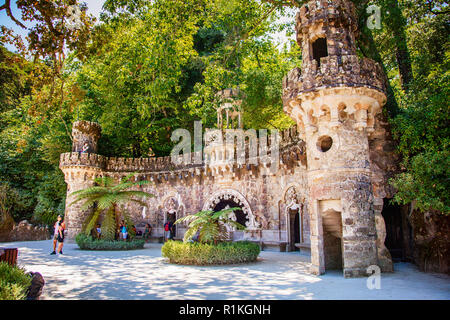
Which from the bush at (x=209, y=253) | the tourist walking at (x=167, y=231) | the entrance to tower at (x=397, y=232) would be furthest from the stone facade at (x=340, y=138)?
the tourist walking at (x=167, y=231)

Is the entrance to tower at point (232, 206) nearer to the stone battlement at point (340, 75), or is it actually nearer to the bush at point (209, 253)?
the bush at point (209, 253)

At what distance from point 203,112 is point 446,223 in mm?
8097

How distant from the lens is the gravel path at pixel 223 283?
658 centimetres

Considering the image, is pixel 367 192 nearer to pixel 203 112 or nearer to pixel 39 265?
pixel 203 112

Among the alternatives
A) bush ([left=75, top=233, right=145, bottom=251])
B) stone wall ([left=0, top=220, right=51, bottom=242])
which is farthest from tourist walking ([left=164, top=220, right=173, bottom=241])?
stone wall ([left=0, top=220, right=51, bottom=242])

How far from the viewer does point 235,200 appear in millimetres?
18125

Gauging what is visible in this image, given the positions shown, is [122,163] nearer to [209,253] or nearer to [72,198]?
[72,198]

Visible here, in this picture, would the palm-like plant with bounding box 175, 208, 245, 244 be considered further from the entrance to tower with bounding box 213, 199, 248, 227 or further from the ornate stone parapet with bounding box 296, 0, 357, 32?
the entrance to tower with bounding box 213, 199, 248, 227

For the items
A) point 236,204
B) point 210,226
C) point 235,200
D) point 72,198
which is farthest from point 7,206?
point 210,226

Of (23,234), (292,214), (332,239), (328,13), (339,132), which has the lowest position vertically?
(23,234)

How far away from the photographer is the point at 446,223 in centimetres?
881

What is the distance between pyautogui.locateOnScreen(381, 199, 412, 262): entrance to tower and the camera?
1156 centimetres

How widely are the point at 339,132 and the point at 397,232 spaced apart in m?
6.01

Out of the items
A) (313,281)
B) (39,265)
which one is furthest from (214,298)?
(39,265)
